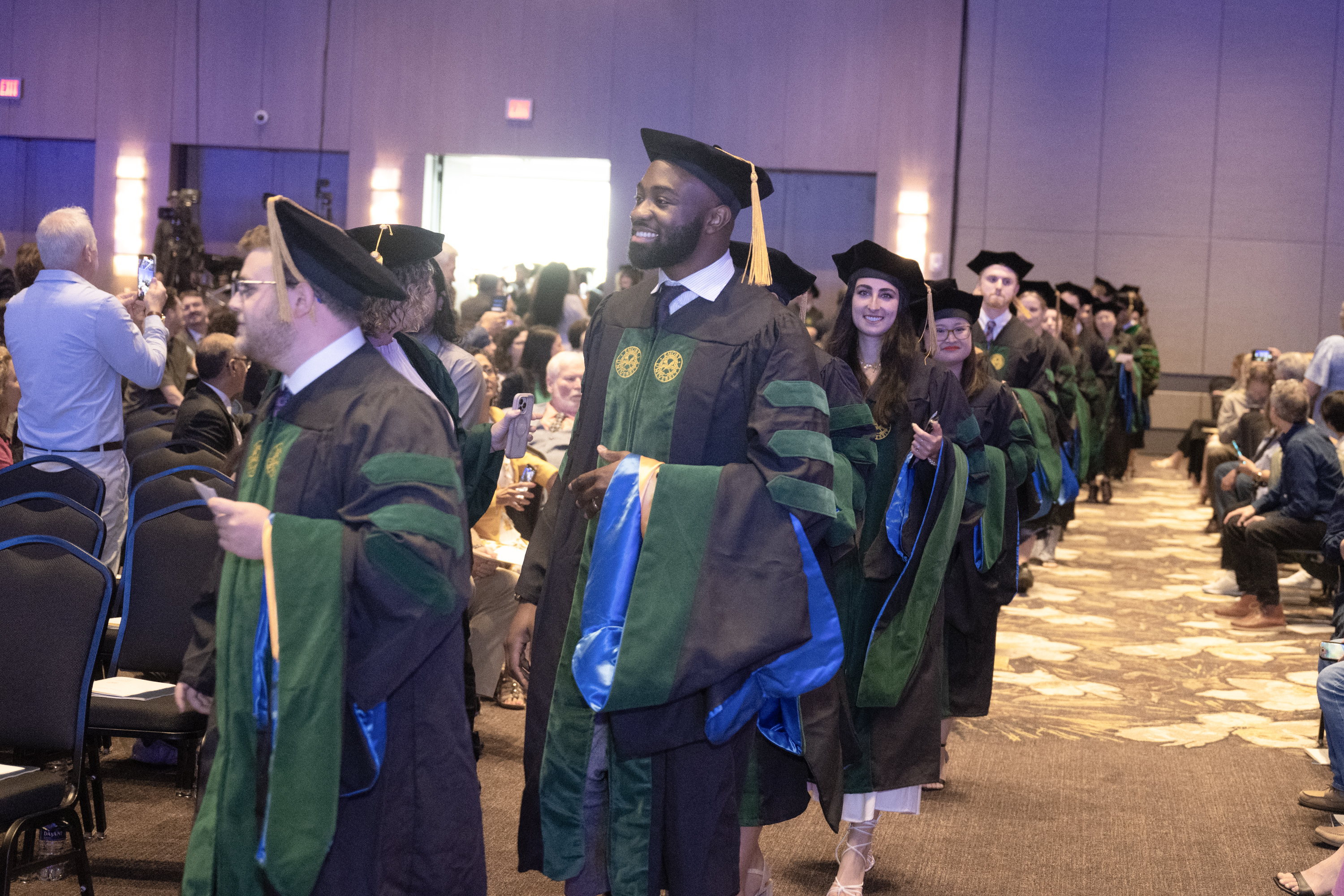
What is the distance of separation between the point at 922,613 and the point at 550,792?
4.64 feet

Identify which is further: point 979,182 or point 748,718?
point 979,182

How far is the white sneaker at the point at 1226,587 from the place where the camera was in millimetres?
8172

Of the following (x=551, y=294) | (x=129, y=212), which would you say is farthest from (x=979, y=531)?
(x=129, y=212)

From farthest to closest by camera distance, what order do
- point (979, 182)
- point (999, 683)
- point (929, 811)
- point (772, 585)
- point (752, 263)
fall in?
point (979, 182) < point (999, 683) < point (929, 811) < point (752, 263) < point (772, 585)

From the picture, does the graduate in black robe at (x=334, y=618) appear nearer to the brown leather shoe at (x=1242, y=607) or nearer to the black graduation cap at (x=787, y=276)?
the black graduation cap at (x=787, y=276)

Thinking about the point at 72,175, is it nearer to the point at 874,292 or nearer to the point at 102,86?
the point at 102,86

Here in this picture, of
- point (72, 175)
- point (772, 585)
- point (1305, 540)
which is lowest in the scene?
point (1305, 540)

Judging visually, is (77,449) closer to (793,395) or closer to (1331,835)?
(793,395)

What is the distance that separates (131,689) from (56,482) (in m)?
1.21

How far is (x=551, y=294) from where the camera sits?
26.9ft

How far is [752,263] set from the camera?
2.69m

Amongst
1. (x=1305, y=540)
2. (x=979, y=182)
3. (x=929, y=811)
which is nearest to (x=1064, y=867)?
(x=929, y=811)

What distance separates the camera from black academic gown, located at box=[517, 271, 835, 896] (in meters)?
2.44

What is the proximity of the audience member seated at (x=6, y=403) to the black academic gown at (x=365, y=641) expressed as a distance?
323cm
